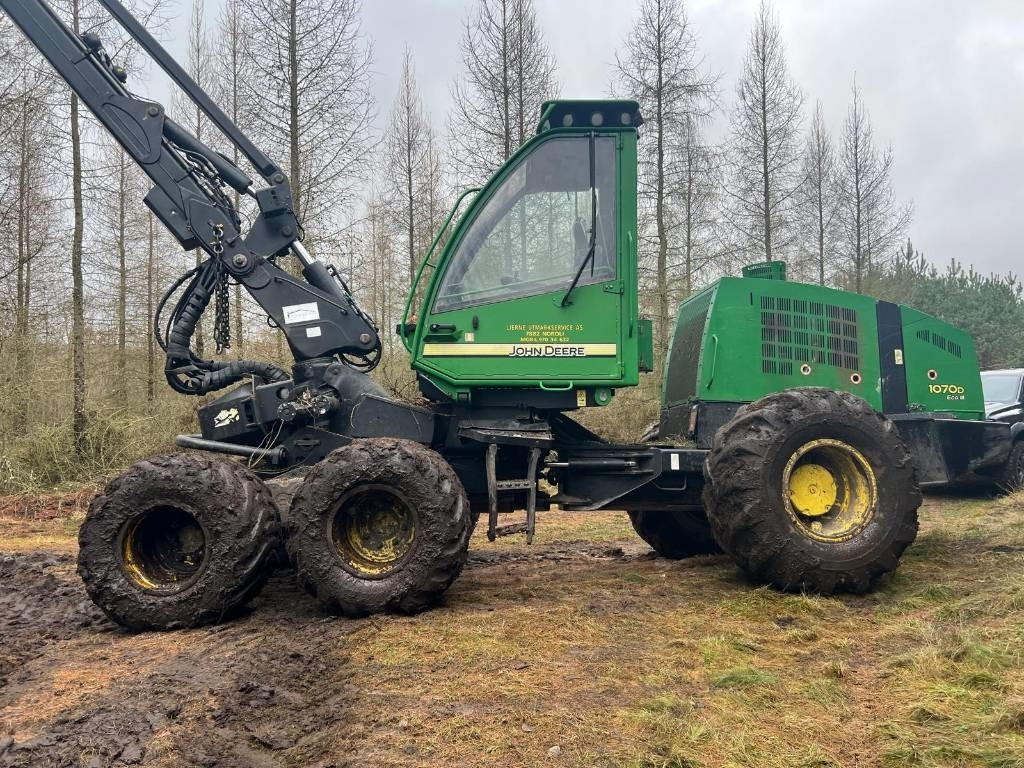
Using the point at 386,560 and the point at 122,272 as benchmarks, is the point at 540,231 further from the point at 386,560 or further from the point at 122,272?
the point at 122,272

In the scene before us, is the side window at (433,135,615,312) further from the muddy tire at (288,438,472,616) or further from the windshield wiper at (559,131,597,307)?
the muddy tire at (288,438,472,616)

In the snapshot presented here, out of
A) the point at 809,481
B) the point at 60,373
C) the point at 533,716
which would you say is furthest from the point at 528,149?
the point at 60,373

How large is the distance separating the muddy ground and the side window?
213 centimetres

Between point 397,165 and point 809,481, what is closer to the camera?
point 809,481

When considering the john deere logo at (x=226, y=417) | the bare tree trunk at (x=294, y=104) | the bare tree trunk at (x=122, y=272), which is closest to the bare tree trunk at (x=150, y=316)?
the bare tree trunk at (x=122, y=272)

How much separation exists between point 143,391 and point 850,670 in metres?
14.3

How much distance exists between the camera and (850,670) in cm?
359

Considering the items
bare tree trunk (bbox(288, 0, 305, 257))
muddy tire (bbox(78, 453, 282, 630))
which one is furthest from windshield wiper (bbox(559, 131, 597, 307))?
bare tree trunk (bbox(288, 0, 305, 257))

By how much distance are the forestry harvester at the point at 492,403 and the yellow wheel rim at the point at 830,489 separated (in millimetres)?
16

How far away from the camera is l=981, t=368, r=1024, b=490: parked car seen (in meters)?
9.89

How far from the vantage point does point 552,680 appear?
3461 millimetres

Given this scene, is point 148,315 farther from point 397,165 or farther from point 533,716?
point 533,716

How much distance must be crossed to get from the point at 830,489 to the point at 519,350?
2311 mm

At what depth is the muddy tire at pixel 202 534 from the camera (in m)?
4.62
